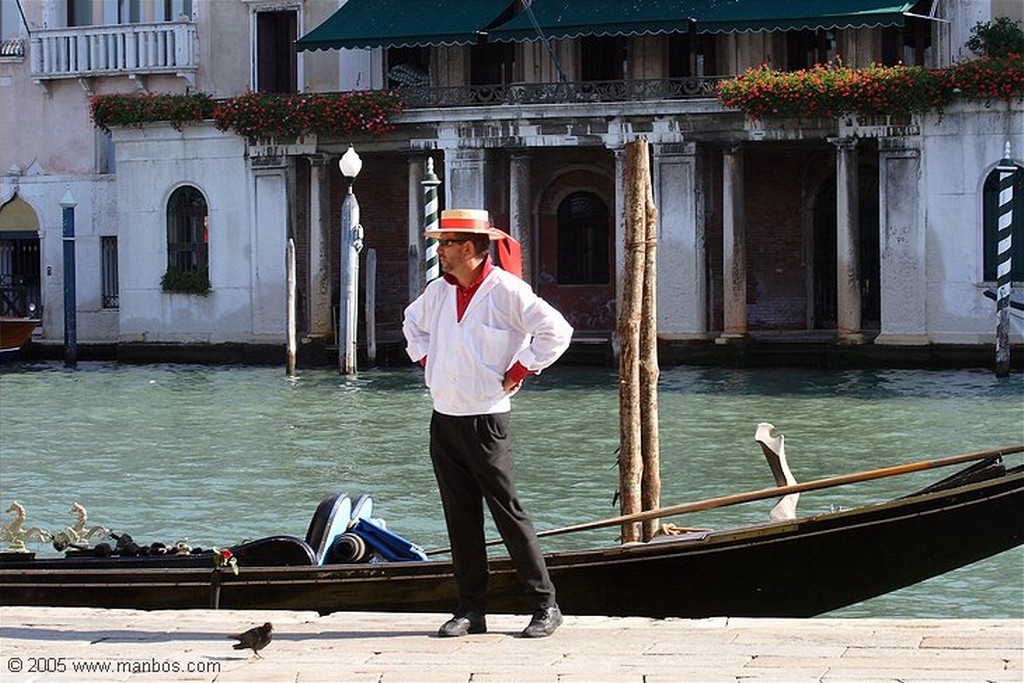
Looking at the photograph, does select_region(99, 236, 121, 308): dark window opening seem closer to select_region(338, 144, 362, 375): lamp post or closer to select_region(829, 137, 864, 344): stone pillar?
select_region(338, 144, 362, 375): lamp post

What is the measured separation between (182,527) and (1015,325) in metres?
13.1

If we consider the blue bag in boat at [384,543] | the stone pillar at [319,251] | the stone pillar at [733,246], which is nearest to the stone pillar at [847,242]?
the stone pillar at [733,246]

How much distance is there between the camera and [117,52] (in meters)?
29.1

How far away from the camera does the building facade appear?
2403 centimetres

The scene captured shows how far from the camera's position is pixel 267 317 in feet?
89.3

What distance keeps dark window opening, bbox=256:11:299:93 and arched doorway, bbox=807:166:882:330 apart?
24.6 ft

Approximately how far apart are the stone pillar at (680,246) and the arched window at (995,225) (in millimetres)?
3518

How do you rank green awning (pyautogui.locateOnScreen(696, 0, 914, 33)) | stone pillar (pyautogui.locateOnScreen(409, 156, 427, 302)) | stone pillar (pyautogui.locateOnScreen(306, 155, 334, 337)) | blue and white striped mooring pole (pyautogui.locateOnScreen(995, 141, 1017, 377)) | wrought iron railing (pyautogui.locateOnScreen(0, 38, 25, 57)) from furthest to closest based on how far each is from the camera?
wrought iron railing (pyautogui.locateOnScreen(0, 38, 25, 57)), stone pillar (pyautogui.locateOnScreen(306, 155, 334, 337)), stone pillar (pyautogui.locateOnScreen(409, 156, 427, 302)), green awning (pyautogui.locateOnScreen(696, 0, 914, 33)), blue and white striped mooring pole (pyautogui.locateOnScreen(995, 141, 1017, 377))

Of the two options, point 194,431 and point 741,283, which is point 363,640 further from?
point 741,283

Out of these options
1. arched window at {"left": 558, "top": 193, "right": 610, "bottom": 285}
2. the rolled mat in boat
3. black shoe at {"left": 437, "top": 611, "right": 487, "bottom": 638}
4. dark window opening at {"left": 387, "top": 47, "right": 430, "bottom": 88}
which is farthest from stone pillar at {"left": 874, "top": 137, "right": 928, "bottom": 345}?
black shoe at {"left": 437, "top": 611, "right": 487, "bottom": 638}

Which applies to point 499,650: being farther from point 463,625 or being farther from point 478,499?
point 478,499

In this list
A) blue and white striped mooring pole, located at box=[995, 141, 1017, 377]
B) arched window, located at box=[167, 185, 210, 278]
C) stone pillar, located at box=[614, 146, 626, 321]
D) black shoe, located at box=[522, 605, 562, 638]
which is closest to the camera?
black shoe, located at box=[522, 605, 562, 638]

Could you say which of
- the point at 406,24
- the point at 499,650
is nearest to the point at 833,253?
the point at 406,24

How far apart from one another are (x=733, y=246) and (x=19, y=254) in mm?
11179
